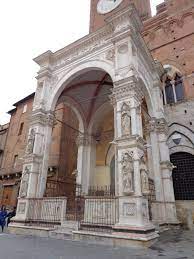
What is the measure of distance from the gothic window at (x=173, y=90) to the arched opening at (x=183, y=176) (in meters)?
3.25

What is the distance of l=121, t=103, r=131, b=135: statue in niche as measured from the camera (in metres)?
6.99

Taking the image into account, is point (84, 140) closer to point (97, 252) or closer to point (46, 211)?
point (46, 211)

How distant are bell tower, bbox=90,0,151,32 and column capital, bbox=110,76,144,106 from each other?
1306cm

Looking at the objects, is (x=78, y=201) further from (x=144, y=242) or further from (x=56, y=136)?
(x=56, y=136)

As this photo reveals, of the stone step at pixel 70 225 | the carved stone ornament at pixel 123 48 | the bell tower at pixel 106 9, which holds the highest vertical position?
the bell tower at pixel 106 9

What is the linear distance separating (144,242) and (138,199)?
112 centimetres

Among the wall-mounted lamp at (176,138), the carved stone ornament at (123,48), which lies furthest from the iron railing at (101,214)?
the wall-mounted lamp at (176,138)

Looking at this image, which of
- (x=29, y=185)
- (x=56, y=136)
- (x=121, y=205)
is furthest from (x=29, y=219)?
(x=56, y=136)

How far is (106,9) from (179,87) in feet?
42.9

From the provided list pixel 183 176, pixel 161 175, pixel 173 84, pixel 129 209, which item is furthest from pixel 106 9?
pixel 129 209

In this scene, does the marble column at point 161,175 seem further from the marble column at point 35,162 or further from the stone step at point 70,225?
the marble column at point 35,162

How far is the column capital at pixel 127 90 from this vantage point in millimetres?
7414

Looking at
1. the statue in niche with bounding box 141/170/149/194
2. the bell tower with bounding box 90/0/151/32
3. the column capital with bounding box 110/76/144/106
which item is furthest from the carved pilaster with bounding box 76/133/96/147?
the bell tower with bounding box 90/0/151/32

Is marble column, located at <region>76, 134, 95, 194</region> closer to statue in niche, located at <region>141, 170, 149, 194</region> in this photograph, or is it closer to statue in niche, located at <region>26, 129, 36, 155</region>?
statue in niche, located at <region>26, 129, 36, 155</region>
